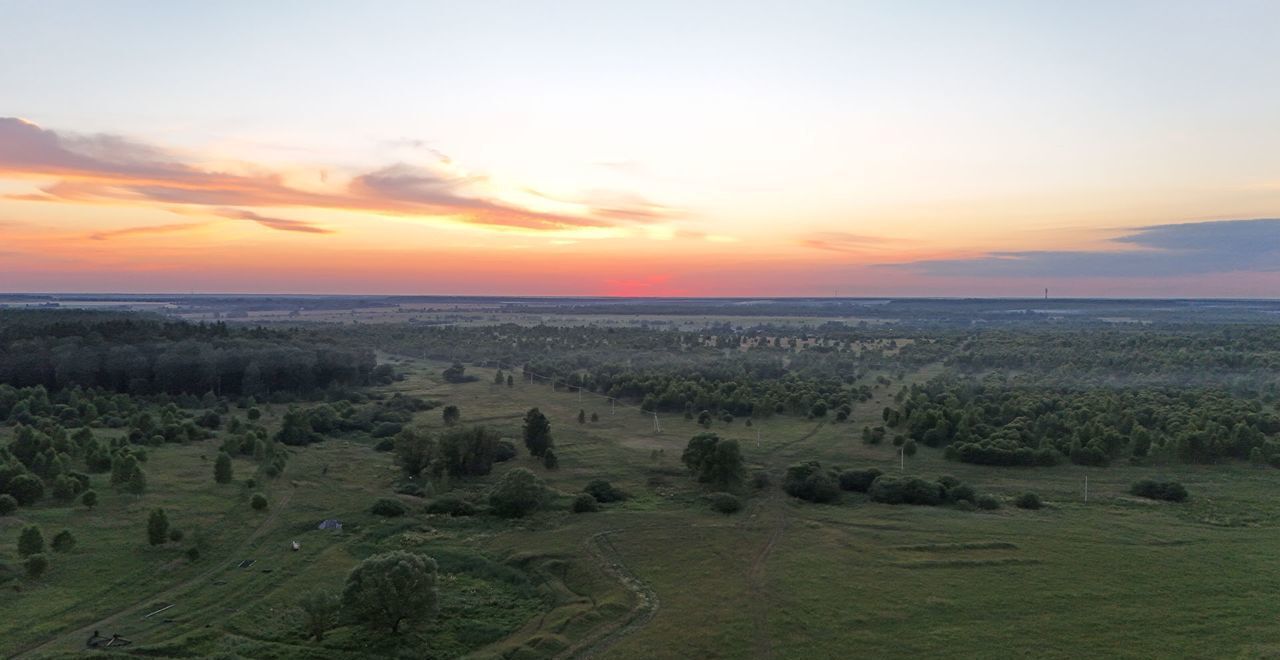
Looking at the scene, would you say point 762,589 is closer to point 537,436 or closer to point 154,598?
point 154,598

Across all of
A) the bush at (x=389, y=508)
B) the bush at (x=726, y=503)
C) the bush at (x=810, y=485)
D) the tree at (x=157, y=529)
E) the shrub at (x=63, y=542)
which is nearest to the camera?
the shrub at (x=63, y=542)

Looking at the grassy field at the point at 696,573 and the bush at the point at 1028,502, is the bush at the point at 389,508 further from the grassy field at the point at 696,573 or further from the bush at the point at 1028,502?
the bush at the point at 1028,502

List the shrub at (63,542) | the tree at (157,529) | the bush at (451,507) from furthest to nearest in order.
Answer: the bush at (451,507)
the tree at (157,529)
the shrub at (63,542)

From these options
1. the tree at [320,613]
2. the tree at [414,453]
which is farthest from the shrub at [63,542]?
the tree at [414,453]

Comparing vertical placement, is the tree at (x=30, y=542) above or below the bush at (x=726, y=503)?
above

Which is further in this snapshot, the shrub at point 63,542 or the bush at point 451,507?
the bush at point 451,507

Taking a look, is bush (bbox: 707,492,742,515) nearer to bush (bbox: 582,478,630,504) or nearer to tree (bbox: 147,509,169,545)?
bush (bbox: 582,478,630,504)

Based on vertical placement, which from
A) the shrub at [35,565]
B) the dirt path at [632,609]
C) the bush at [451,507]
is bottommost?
the dirt path at [632,609]
